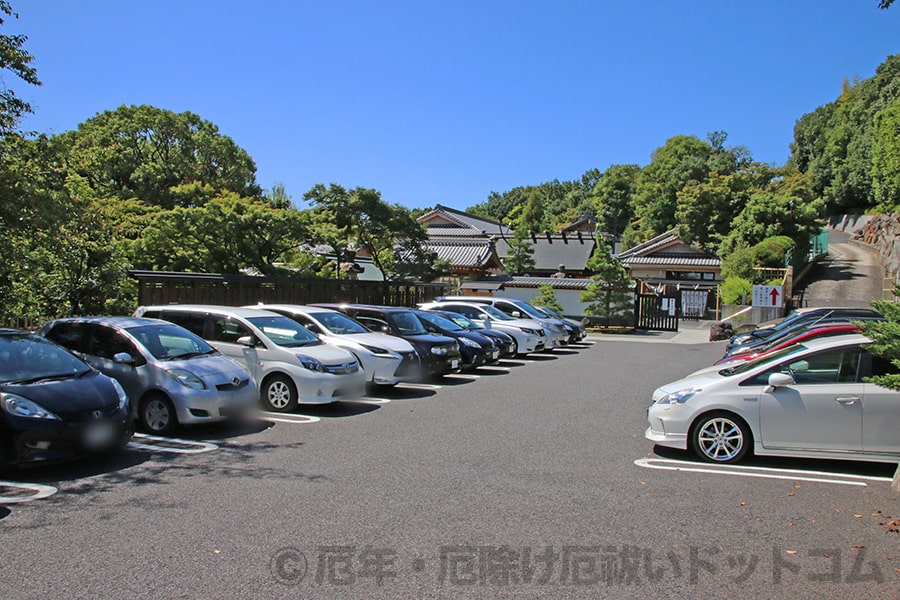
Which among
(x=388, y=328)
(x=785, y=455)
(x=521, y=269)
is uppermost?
(x=521, y=269)

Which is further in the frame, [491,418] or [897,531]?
[491,418]

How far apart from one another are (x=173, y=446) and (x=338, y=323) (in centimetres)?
543

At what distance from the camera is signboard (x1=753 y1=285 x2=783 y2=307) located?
31.5m

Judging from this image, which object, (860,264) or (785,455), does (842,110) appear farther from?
(785,455)

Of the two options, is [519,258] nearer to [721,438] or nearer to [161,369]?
[161,369]

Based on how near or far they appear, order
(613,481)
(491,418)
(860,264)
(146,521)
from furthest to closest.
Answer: (860,264) < (491,418) < (613,481) < (146,521)

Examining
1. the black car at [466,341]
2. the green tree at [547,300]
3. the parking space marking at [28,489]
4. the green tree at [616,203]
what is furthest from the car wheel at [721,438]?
the green tree at [616,203]

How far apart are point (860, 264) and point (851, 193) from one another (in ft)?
55.9

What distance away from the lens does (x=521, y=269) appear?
45094 mm

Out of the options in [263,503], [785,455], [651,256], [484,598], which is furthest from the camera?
[651,256]

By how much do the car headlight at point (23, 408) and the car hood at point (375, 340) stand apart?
609 cm

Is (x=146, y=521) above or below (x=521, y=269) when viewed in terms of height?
below

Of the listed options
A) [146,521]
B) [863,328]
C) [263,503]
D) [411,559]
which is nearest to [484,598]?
[411,559]

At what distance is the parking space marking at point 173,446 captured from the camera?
7898 mm
